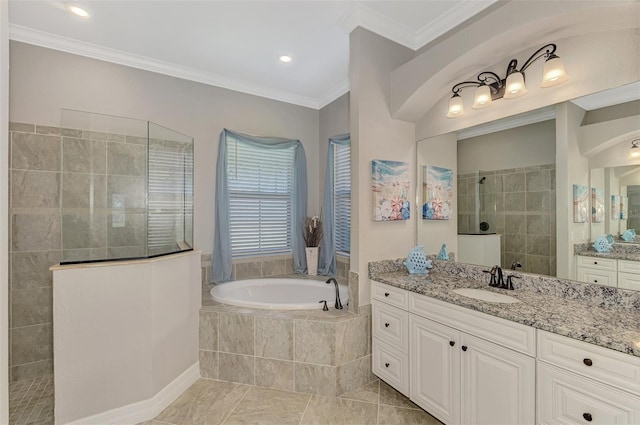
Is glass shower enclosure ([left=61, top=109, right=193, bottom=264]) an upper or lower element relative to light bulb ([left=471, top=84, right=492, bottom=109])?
lower

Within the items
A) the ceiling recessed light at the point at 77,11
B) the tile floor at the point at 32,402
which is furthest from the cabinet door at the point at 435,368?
the ceiling recessed light at the point at 77,11

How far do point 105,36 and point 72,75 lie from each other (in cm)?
49

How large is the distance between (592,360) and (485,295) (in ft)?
2.11

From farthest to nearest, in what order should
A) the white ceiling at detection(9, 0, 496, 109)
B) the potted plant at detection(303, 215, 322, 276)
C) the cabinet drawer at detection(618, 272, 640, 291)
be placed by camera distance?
the potted plant at detection(303, 215, 322, 276) < the white ceiling at detection(9, 0, 496, 109) < the cabinet drawer at detection(618, 272, 640, 291)

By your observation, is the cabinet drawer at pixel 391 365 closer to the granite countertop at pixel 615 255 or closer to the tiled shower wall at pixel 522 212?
the tiled shower wall at pixel 522 212

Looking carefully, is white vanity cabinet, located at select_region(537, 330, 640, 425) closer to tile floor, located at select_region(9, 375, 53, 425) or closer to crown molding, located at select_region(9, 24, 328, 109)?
tile floor, located at select_region(9, 375, 53, 425)

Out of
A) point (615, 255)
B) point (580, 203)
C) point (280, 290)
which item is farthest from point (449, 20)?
point (280, 290)

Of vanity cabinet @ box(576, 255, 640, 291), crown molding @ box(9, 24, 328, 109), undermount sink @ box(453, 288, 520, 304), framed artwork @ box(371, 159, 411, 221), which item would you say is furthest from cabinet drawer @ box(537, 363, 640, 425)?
crown molding @ box(9, 24, 328, 109)

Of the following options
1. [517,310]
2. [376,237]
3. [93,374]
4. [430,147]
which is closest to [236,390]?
[93,374]

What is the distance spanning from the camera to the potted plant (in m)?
3.45

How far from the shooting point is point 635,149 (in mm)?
1429

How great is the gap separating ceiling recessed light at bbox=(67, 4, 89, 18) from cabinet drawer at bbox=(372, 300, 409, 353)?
3.15 m

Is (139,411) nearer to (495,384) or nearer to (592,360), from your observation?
(495,384)

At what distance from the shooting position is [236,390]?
7.11 feet
